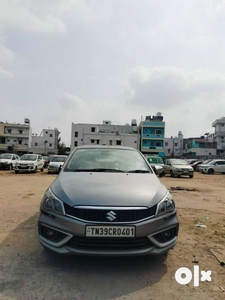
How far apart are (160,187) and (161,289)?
4.10 feet

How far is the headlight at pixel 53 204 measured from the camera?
285cm

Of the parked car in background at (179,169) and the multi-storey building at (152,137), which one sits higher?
the multi-storey building at (152,137)

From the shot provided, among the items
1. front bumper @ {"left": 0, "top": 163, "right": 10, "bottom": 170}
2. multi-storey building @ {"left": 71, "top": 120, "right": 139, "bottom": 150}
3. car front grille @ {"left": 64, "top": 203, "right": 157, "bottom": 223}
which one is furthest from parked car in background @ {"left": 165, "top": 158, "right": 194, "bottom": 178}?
multi-storey building @ {"left": 71, "top": 120, "right": 139, "bottom": 150}

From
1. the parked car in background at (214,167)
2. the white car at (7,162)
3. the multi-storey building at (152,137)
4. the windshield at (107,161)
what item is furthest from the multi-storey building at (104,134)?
the windshield at (107,161)

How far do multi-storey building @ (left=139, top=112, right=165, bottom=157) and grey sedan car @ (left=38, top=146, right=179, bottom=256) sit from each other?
52.9 metres

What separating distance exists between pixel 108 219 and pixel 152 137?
54.0 meters

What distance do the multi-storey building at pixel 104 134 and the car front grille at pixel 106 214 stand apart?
161 ft

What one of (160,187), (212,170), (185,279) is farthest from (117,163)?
(212,170)

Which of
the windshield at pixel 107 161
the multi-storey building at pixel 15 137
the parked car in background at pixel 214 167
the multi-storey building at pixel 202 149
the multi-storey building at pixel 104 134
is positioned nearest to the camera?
the windshield at pixel 107 161

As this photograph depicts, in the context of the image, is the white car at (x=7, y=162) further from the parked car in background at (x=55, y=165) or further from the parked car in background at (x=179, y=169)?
the parked car in background at (x=179, y=169)

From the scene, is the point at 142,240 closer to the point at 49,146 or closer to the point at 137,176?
the point at 137,176

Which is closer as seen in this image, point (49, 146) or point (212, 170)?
point (212, 170)

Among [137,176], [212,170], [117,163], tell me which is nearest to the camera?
[137,176]

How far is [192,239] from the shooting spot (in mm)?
4035
